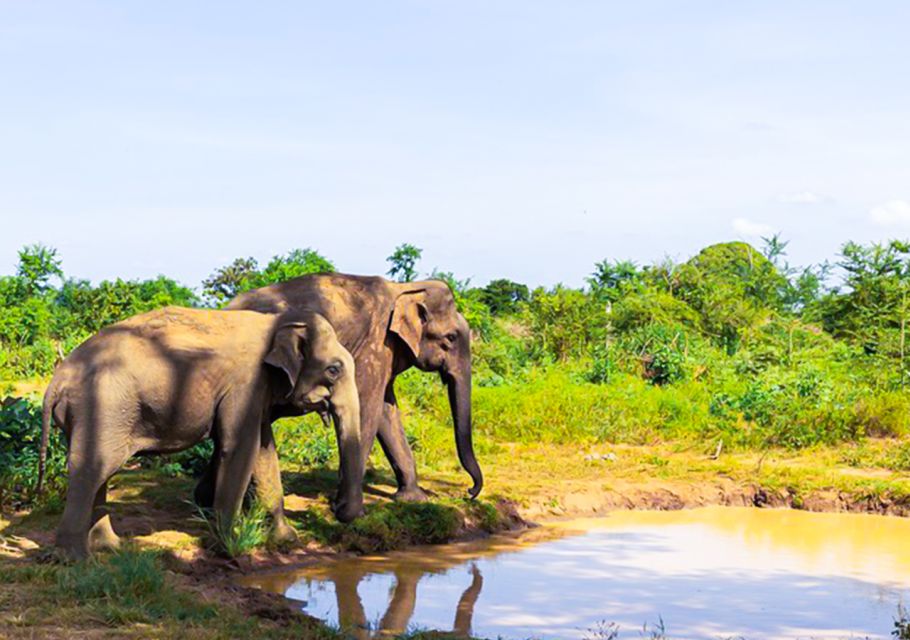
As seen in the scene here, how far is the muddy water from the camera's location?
7270 mm

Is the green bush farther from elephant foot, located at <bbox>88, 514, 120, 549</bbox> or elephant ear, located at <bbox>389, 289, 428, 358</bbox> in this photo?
elephant ear, located at <bbox>389, 289, 428, 358</bbox>

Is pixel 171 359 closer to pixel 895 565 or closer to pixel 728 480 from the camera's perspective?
pixel 895 565

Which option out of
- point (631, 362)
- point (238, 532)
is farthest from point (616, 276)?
point (238, 532)

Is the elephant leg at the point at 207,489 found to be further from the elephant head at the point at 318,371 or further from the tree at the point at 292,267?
the tree at the point at 292,267

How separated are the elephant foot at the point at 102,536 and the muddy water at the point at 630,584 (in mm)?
949

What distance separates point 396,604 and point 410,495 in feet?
8.78

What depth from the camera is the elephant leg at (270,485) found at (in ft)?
28.0

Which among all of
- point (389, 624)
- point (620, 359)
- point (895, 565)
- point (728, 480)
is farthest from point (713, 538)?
point (620, 359)

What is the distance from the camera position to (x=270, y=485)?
338 inches

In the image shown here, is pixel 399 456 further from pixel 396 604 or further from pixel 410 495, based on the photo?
pixel 396 604

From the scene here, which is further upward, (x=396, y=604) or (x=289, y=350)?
(x=289, y=350)

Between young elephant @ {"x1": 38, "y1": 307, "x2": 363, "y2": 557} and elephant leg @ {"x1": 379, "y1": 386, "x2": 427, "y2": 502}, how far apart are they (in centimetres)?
135

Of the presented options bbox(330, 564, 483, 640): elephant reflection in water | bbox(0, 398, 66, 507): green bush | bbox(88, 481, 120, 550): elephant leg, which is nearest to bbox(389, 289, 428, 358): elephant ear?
bbox(330, 564, 483, 640): elephant reflection in water

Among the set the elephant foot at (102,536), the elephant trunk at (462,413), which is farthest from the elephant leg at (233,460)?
the elephant trunk at (462,413)
